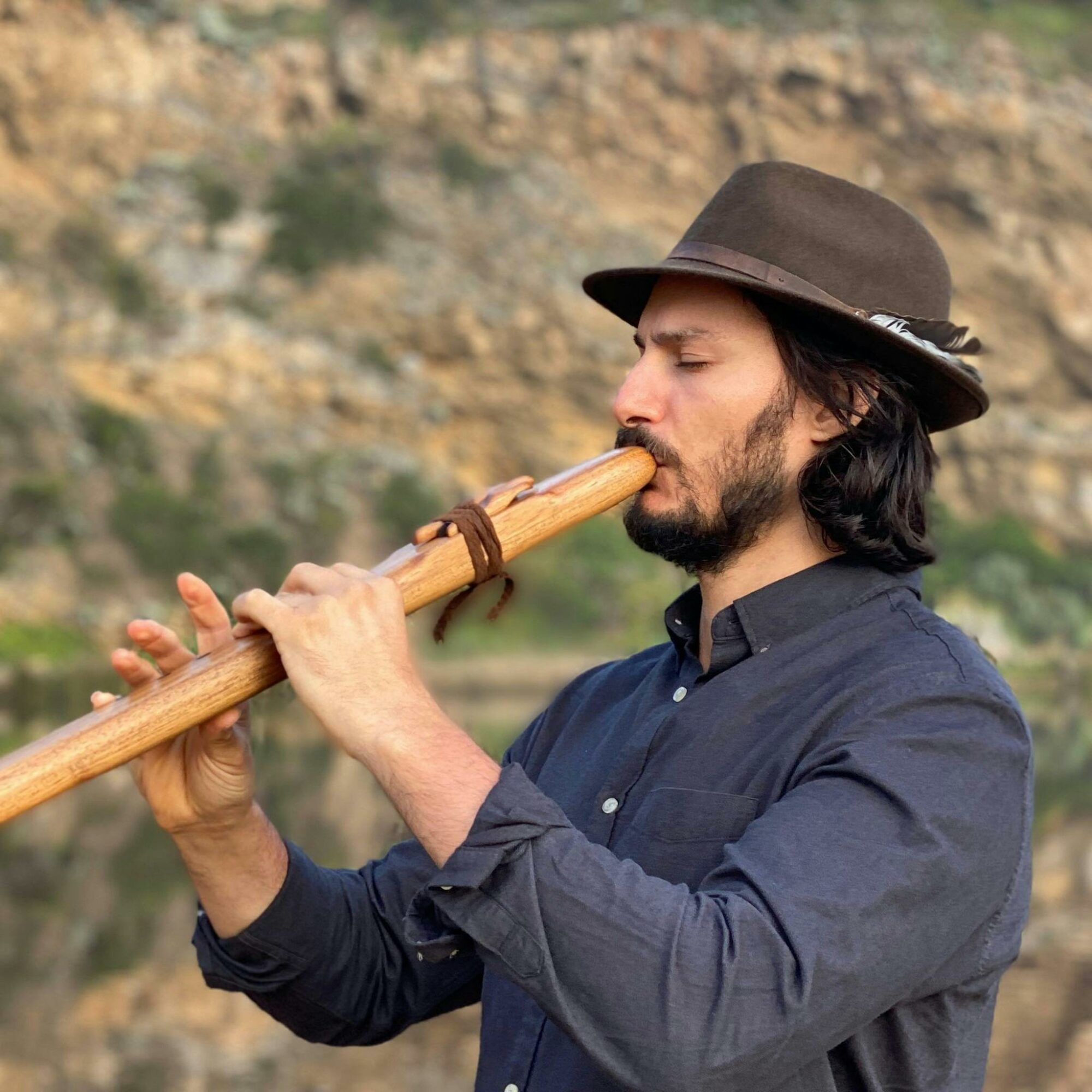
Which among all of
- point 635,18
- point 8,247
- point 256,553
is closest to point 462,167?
point 635,18

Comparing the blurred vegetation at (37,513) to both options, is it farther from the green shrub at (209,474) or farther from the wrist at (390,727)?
the wrist at (390,727)

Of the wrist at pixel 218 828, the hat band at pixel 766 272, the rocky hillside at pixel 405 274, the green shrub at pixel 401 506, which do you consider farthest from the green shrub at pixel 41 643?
the hat band at pixel 766 272

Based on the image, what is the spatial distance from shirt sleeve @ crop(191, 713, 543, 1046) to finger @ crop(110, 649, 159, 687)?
0.40 m

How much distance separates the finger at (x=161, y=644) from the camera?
182 centimetres

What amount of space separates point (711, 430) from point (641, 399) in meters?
0.10

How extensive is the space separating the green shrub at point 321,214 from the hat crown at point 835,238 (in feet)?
95.8

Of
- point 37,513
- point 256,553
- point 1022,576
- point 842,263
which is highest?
point 37,513

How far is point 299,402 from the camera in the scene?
28.9 metres

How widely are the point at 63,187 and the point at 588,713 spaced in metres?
29.1

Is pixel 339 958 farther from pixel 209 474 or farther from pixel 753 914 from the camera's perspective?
pixel 209 474

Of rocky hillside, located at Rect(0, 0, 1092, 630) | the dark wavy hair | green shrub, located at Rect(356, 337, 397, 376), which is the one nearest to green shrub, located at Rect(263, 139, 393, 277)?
rocky hillside, located at Rect(0, 0, 1092, 630)

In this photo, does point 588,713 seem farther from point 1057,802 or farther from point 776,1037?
point 1057,802

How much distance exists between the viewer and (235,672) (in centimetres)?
180

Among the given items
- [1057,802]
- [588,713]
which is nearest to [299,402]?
[1057,802]
